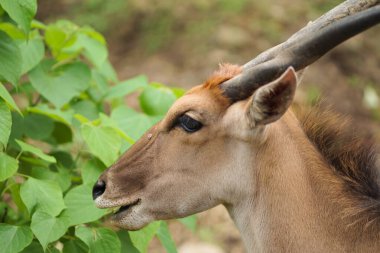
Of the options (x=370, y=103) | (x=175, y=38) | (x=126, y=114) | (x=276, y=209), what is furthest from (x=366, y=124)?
(x=276, y=209)

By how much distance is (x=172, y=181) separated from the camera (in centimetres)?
396

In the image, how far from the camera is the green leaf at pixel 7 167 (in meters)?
3.87

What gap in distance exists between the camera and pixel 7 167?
390 cm

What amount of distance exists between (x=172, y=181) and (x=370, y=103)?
6.14 metres

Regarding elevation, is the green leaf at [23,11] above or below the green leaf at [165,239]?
above

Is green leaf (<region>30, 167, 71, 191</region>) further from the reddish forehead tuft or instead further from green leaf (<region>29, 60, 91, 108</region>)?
the reddish forehead tuft

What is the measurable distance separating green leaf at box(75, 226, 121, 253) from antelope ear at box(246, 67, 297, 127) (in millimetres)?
1012

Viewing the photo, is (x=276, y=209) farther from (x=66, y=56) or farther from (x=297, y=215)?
(x=66, y=56)

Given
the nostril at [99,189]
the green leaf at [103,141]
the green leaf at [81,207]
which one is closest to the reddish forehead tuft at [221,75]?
the green leaf at [103,141]

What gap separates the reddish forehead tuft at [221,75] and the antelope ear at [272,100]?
0.33m

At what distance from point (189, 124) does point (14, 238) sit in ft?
3.49

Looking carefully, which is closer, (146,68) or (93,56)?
(93,56)

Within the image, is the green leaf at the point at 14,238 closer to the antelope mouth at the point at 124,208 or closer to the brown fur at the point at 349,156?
the antelope mouth at the point at 124,208

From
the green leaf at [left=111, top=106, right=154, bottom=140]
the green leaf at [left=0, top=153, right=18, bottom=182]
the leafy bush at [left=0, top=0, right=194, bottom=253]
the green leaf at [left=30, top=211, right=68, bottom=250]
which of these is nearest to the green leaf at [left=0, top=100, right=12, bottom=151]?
the leafy bush at [left=0, top=0, right=194, bottom=253]
